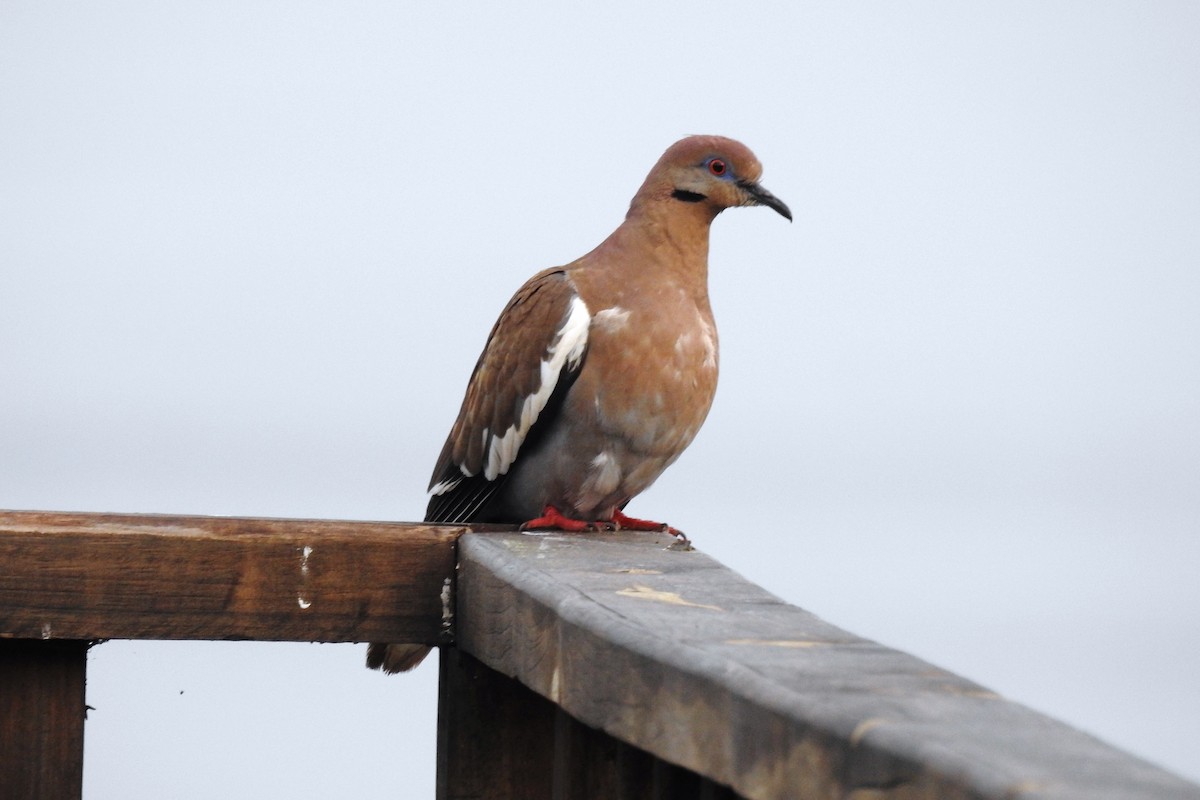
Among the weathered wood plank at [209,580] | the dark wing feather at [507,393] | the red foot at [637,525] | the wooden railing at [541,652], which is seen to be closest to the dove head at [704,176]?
the dark wing feather at [507,393]

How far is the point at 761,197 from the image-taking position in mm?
4164

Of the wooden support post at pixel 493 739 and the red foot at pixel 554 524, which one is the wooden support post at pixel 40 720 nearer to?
the wooden support post at pixel 493 739

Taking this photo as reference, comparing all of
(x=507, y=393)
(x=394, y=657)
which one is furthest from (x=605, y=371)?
(x=394, y=657)

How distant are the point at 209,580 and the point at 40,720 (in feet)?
1.10

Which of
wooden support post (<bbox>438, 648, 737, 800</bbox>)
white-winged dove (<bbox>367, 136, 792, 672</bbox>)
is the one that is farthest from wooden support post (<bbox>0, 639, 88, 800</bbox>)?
white-winged dove (<bbox>367, 136, 792, 672</bbox>)

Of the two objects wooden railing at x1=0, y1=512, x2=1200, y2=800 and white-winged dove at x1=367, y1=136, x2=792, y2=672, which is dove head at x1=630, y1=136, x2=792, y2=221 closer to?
white-winged dove at x1=367, y1=136, x2=792, y2=672

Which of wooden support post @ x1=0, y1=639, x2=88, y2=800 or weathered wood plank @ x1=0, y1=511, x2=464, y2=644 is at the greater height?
weathered wood plank @ x1=0, y1=511, x2=464, y2=644

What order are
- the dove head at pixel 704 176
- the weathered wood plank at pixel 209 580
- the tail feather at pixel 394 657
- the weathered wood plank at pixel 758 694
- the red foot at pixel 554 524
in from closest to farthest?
1. the weathered wood plank at pixel 758 694
2. the weathered wood plank at pixel 209 580
3. the tail feather at pixel 394 657
4. the red foot at pixel 554 524
5. the dove head at pixel 704 176

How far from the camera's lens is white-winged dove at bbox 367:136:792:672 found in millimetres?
3764

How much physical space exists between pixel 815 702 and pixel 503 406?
265 centimetres

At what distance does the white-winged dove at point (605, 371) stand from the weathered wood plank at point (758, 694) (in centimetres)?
128

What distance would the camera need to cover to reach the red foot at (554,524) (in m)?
3.30

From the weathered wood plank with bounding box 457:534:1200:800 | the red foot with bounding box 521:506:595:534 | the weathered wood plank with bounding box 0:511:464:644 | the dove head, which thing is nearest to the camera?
Answer: the weathered wood plank with bounding box 457:534:1200:800

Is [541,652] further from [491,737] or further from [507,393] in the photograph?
[507,393]
